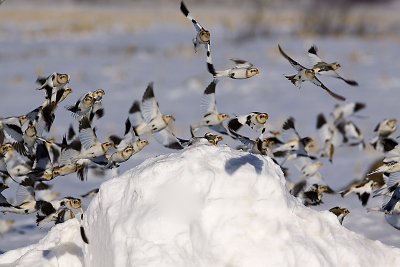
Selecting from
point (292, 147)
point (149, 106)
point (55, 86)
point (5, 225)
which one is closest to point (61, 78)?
point (55, 86)

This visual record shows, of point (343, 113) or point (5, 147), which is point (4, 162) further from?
point (343, 113)

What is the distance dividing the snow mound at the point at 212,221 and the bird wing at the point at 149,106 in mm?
890

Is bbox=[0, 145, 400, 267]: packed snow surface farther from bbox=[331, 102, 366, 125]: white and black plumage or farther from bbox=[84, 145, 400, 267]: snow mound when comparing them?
bbox=[331, 102, 366, 125]: white and black plumage

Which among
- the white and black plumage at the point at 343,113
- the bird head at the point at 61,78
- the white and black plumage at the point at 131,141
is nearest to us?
the bird head at the point at 61,78

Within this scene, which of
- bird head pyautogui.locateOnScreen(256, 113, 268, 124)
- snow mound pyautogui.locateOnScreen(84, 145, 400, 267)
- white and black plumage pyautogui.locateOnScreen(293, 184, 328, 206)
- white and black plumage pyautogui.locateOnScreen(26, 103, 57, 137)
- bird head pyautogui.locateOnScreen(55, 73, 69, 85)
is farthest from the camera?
white and black plumage pyautogui.locateOnScreen(293, 184, 328, 206)

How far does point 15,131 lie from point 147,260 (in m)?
1.66

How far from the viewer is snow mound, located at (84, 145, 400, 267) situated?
9.08 feet

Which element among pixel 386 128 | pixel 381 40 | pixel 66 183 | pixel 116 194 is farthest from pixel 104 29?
pixel 116 194

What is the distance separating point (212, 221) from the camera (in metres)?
2.80

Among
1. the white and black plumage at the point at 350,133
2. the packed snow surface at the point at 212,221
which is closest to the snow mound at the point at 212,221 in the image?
the packed snow surface at the point at 212,221

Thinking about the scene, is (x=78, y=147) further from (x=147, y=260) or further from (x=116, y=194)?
(x=147, y=260)

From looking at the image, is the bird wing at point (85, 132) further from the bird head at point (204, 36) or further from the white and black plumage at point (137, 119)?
the bird head at point (204, 36)

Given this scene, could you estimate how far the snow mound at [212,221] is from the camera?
2.77m

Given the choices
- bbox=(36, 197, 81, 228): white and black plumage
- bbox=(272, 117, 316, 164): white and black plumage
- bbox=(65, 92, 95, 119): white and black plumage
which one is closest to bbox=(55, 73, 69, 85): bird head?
bbox=(65, 92, 95, 119): white and black plumage
